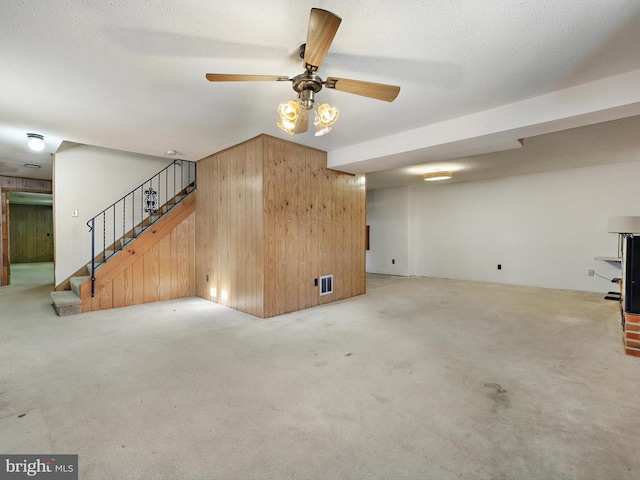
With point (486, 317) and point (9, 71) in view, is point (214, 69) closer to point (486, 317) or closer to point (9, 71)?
point (9, 71)

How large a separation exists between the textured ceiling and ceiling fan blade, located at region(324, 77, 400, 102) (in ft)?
0.93

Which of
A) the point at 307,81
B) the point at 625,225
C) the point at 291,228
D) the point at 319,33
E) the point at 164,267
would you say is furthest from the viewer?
the point at 164,267

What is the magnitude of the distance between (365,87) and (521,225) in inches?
240

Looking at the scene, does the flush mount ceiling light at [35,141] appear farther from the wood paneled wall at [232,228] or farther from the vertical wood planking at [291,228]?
the vertical wood planking at [291,228]

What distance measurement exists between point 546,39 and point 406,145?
1.86 meters

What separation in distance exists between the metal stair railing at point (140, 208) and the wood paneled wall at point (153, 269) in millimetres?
343

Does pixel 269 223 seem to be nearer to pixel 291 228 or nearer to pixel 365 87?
pixel 291 228

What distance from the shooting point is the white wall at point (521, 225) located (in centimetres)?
561

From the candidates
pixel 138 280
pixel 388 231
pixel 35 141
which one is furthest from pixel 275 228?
pixel 388 231

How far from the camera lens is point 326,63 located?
7.44ft

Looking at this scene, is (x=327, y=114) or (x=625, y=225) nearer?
(x=327, y=114)

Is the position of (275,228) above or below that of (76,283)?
above

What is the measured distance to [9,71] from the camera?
7.72 feet

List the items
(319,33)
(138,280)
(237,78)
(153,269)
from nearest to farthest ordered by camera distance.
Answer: (319,33), (237,78), (138,280), (153,269)
